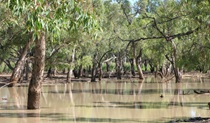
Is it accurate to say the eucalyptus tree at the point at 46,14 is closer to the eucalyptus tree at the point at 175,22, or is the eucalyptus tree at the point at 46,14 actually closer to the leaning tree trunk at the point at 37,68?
the leaning tree trunk at the point at 37,68

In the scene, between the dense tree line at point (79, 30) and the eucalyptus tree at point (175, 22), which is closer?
the dense tree line at point (79, 30)

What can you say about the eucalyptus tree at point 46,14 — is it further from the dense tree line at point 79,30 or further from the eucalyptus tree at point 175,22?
the eucalyptus tree at point 175,22

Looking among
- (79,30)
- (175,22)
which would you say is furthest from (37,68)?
(175,22)

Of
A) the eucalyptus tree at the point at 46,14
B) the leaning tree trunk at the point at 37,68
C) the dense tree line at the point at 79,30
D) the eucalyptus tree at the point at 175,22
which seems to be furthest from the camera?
the eucalyptus tree at the point at 175,22

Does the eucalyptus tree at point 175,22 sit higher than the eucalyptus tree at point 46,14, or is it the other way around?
the eucalyptus tree at point 175,22

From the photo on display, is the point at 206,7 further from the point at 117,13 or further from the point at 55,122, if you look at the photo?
the point at 117,13

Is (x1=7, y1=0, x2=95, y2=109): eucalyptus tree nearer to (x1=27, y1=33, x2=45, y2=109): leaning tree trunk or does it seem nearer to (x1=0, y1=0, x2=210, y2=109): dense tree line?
(x1=0, y1=0, x2=210, y2=109): dense tree line

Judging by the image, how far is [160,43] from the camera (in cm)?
3152

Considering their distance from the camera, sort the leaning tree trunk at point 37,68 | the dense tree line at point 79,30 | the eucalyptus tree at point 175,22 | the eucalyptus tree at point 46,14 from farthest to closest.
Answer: the eucalyptus tree at point 175,22, the leaning tree trunk at point 37,68, the dense tree line at point 79,30, the eucalyptus tree at point 46,14

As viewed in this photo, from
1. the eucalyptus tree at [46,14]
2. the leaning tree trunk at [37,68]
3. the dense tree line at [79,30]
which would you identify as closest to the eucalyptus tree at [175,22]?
the dense tree line at [79,30]

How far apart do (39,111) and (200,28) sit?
671 cm

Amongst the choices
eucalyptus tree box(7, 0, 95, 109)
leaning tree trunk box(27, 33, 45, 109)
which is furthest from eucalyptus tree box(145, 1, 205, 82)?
eucalyptus tree box(7, 0, 95, 109)

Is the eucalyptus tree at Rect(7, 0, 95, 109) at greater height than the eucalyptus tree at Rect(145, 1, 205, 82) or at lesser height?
lesser

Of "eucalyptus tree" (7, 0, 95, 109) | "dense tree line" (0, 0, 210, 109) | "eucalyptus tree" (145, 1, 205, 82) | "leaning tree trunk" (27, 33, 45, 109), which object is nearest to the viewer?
"eucalyptus tree" (7, 0, 95, 109)
